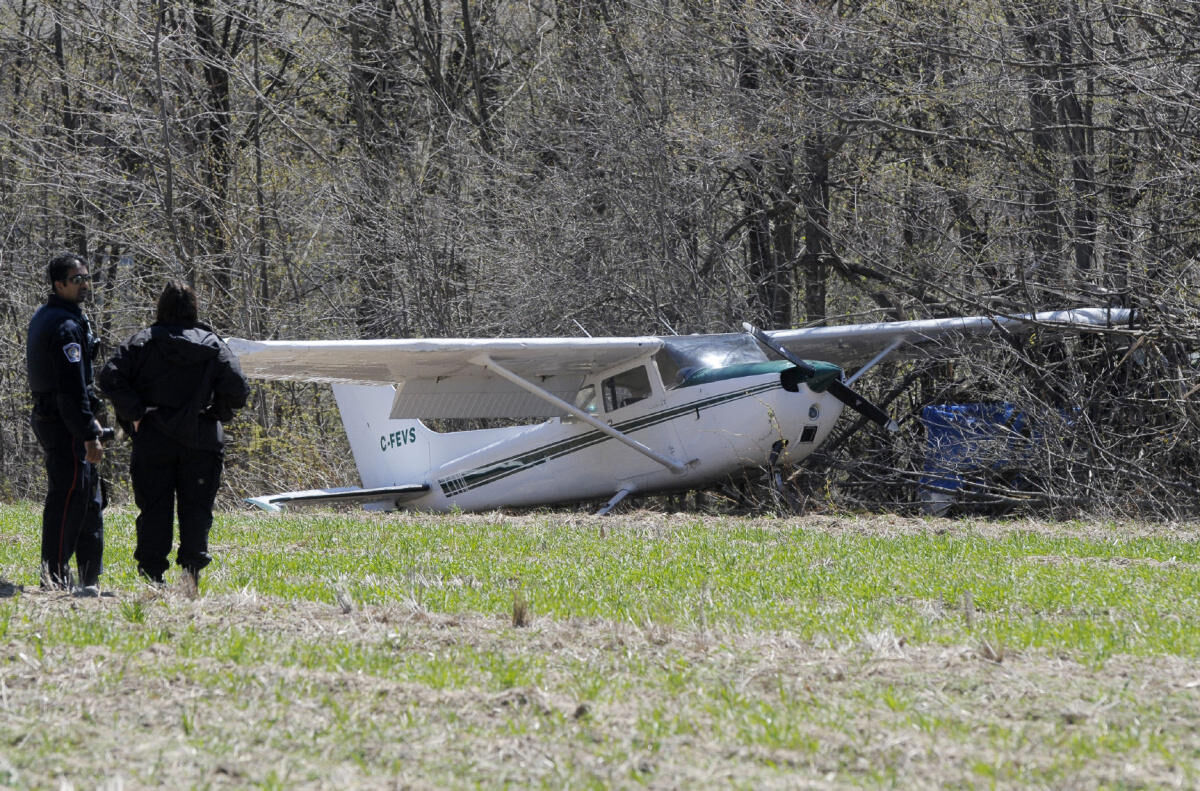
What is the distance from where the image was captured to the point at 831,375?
13242 millimetres

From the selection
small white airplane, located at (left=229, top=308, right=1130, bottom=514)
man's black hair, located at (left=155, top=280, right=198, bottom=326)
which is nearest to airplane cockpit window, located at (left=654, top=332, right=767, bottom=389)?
small white airplane, located at (left=229, top=308, right=1130, bottom=514)

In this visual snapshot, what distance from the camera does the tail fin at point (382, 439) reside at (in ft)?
53.5

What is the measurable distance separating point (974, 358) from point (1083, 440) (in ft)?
4.52

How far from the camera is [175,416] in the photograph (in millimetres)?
6113

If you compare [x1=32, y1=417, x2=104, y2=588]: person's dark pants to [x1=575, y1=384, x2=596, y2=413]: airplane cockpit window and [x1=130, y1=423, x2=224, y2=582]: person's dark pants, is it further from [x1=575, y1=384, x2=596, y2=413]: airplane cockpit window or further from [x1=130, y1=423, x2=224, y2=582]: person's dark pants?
[x1=575, y1=384, x2=596, y2=413]: airplane cockpit window

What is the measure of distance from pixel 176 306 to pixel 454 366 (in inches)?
302

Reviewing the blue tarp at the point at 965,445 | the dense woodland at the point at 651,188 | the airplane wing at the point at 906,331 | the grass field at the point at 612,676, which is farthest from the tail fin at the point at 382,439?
the grass field at the point at 612,676

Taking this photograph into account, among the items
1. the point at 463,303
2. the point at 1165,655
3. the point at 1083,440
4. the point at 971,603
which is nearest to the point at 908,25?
the point at 1083,440

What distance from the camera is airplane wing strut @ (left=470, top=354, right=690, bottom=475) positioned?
13516mm

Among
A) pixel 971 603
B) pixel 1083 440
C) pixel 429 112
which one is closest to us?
pixel 971 603

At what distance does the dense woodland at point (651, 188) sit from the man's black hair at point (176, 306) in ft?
27.8

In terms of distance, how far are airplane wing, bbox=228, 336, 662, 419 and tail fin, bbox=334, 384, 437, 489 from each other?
158cm

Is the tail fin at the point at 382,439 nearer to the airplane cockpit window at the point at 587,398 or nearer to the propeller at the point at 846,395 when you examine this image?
the airplane cockpit window at the point at 587,398

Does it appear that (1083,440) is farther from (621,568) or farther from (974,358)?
(621,568)
